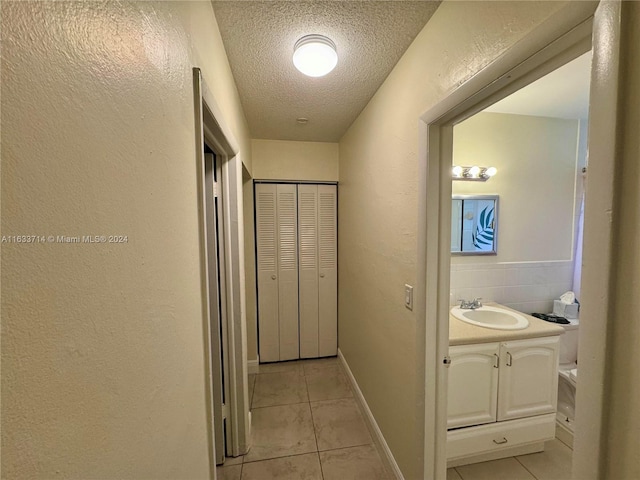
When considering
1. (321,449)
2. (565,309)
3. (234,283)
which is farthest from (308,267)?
(565,309)

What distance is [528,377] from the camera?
1676 millimetres

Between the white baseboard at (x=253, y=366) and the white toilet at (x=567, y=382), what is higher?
the white toilet at (x=567, y=382)

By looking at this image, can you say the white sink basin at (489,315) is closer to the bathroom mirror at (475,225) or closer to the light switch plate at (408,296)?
the bathroom mirror at (475,225)

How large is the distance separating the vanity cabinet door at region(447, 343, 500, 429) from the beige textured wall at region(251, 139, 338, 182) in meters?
2.00

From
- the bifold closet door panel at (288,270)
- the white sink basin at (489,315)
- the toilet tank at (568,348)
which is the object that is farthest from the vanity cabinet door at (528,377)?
the bifold closet door panel at (288,270)

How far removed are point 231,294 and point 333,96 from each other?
150 centimetres

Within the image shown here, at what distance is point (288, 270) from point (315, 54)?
6.74ft

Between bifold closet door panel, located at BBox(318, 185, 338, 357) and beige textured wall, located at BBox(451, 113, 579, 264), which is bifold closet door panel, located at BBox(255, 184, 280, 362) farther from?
beige textured wall, located at BBox(451, 113, 579, 264)

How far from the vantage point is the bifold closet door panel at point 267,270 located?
2.73 meters

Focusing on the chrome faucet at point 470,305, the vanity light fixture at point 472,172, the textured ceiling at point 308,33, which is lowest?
the chrome faucet at point 470,305

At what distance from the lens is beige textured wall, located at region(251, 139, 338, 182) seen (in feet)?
8.68

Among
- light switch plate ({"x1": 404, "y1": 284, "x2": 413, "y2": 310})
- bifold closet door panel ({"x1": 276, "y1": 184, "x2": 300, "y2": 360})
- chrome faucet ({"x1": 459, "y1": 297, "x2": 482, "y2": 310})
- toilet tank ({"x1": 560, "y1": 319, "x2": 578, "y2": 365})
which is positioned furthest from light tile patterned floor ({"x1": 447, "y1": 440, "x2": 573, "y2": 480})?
bifold closet door panel ({"x1": 276, "y1": 184, "x2": 300, "y2": 360})

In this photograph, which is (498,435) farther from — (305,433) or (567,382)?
(305,433)

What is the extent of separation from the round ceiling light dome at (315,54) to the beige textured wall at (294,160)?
4.73 feet
